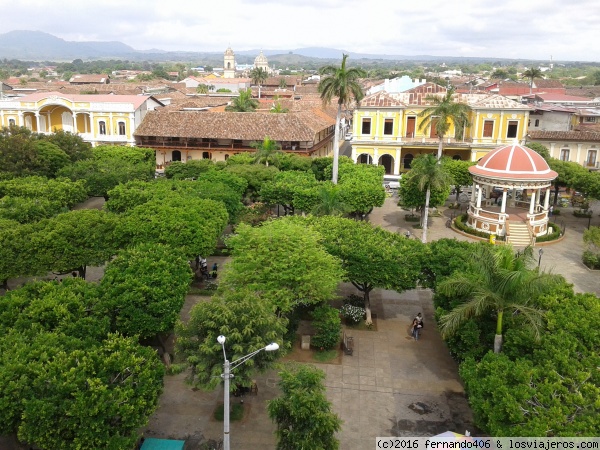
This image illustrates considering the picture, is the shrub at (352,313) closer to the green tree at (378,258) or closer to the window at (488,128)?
the green tree at (378,258)

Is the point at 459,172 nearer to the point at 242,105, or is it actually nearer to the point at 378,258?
the point at 378,258

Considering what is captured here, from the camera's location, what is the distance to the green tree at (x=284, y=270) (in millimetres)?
23984

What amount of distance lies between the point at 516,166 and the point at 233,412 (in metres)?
31.6

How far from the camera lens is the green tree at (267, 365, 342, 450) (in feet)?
53.8

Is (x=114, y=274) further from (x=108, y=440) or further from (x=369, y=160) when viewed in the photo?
(x=369, y=160)

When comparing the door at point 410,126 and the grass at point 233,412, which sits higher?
the door at point 410,126

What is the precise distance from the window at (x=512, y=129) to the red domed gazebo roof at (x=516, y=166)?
1658 centimetres

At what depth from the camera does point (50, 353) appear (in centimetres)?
1766

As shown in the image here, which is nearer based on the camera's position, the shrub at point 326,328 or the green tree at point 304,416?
the green tree at point 304,416

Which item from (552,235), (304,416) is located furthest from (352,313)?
(552,235)

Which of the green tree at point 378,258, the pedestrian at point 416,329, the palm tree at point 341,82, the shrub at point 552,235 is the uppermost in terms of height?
the palm tree at point 341,82

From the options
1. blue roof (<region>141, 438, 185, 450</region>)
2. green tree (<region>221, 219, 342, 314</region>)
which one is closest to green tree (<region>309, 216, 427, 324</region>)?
green tree (<region>221, 219, 342, 314</region>)

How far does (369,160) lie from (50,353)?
5158 cm

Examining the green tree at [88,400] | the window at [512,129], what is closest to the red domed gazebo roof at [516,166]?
the window at [512,129]
